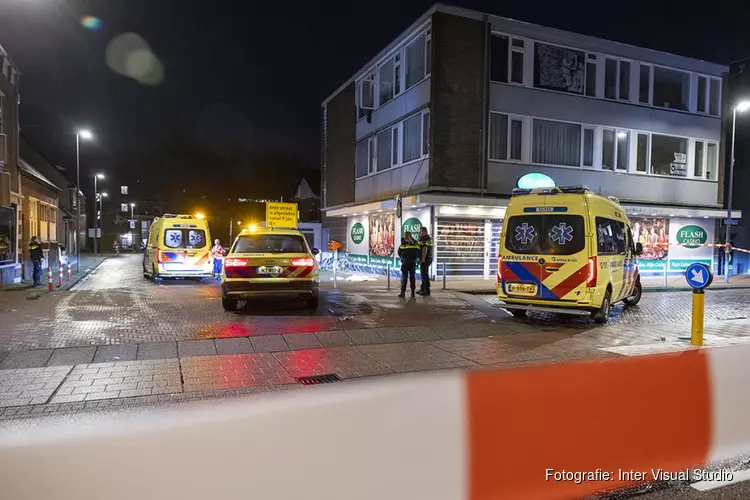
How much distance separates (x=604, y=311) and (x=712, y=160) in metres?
16.8

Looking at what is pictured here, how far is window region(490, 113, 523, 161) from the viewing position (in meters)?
18.7

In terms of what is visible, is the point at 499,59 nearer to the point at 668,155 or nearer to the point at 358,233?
the point at 668,155

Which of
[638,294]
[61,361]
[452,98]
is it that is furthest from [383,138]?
[61,361]

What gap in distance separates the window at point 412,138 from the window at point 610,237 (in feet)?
28.0

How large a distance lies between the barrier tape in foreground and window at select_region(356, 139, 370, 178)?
1958 cm

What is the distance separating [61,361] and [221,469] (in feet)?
17.8

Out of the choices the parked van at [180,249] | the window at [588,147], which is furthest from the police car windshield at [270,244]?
the window at [588,147]

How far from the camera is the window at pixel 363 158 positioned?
917 inches

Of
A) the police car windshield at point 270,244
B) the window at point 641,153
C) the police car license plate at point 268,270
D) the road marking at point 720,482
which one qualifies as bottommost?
the road marking at point 720,482

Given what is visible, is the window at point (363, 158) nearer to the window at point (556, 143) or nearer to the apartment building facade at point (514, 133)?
the apartment building facade at point (514, 133)

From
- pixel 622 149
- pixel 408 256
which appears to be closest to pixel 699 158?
pixel 622 149

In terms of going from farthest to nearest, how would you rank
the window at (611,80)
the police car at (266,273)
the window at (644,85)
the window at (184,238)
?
1. the window at (644,85)
2. the window at (611,80)
3. the window at (184,238)
4. the police car at (266,273)

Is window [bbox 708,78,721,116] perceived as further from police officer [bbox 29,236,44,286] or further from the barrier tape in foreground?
police officer [bbox 29,236,44,286]

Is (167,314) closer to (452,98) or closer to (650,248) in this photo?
(452,98)
